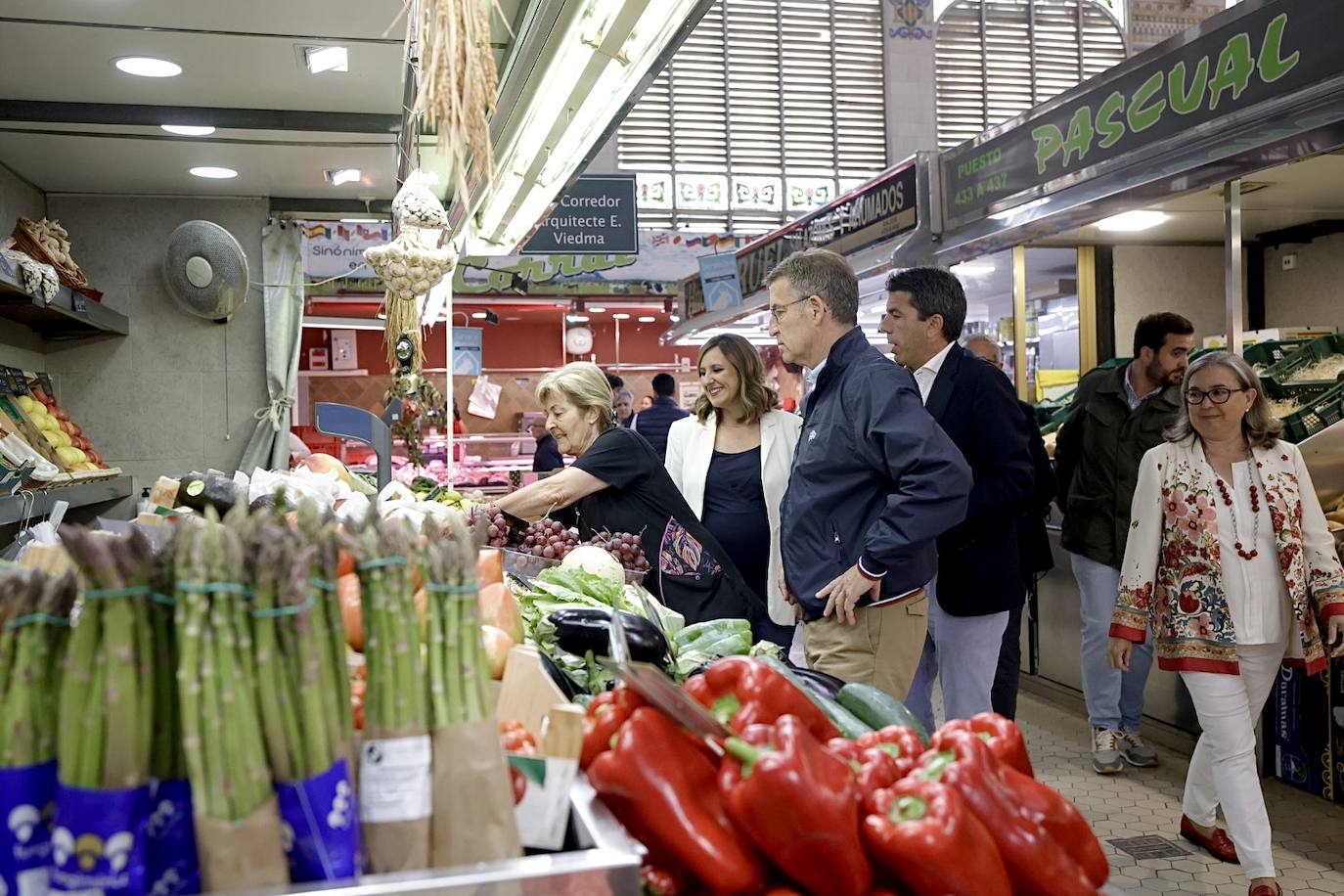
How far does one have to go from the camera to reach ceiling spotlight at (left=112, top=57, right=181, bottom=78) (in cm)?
460

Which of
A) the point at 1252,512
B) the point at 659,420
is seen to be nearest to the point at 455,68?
the point at 1252,512

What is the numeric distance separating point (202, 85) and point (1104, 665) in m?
4.93

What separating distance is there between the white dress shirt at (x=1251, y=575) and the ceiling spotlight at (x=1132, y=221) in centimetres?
308

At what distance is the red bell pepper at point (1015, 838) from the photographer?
48.6 inches

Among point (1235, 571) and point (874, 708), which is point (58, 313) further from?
point (1235, 571)

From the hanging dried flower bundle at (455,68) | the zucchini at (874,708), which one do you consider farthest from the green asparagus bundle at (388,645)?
the hanging dried flower bundle at (455,68)

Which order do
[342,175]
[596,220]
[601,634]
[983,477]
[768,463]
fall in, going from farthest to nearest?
[596,220] < [342,175] < [768,463] < [983,477] < [601,634]

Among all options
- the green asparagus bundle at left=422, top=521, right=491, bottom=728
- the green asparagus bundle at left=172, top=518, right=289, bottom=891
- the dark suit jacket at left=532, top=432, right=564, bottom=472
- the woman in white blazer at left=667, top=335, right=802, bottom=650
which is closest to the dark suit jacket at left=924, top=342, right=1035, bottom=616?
the woman in white blazer at left=667, top=335, right=802, bottom=650

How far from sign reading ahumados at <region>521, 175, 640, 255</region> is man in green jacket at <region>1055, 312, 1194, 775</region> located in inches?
242

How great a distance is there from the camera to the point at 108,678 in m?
0.98

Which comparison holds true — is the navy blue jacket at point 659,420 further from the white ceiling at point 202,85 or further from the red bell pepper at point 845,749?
the red bell pepper at point 845,749

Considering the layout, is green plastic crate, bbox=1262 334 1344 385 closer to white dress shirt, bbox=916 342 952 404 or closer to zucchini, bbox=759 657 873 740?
white dress shirt, bbox=916 342 952 404

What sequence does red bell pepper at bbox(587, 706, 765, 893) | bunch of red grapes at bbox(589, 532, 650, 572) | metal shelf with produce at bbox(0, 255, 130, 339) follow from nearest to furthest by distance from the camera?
red bell pepper at bbox(587, 706, 765, 893), bunch of red grapes at bbox(589, 532, 650, 572), metal shelf with produce at bbox(0, 255, 130, 339)

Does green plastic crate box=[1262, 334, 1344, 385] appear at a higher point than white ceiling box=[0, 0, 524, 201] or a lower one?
lower
